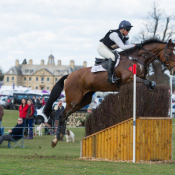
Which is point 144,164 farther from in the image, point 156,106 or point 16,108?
point 16,108

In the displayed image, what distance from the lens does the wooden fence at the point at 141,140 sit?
7312 millimetres

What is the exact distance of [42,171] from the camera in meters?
5.73

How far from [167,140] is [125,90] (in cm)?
132

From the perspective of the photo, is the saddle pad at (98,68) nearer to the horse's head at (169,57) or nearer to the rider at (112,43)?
the rider at (112,43)

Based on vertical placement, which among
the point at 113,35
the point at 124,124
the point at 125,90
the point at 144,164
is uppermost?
the point at 113,35

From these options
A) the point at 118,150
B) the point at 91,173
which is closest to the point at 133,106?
the point at 118,150

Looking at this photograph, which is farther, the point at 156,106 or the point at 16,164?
the point at 156,106

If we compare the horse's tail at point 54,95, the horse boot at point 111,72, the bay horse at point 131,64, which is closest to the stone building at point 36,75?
the horse's tail at point 54,95

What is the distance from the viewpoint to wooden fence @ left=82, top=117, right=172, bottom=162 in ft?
24.0

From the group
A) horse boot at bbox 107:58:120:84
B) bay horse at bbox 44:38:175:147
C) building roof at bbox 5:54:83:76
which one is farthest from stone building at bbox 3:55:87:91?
horse boot at bbox 107:58:120:84

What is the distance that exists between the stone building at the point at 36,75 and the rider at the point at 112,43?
10523 cm

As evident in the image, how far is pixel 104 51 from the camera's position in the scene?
25.5 feet

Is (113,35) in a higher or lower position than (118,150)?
higher

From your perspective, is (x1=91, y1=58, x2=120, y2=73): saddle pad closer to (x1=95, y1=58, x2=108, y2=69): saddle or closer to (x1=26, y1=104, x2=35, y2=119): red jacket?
(x1=95, y1=58, x2=108, y2=69): saddle
